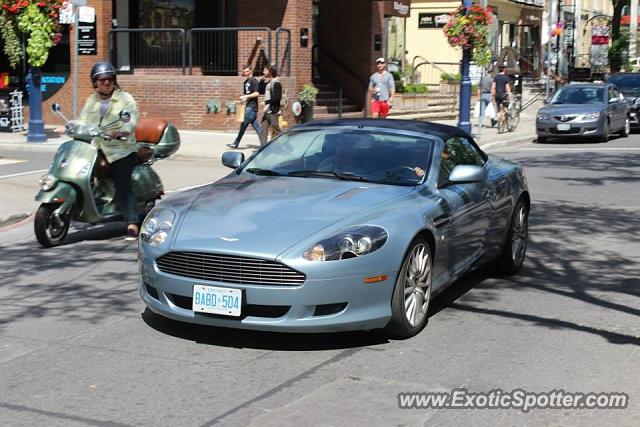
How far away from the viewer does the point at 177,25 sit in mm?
27750

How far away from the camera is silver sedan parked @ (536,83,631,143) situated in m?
24.1

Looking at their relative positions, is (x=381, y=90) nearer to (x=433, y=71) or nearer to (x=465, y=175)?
(x=465, y=175)

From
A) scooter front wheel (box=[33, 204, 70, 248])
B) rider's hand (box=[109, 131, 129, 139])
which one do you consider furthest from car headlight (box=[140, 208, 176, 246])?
scooter front wheel (box=[33, 204, 70, 248])

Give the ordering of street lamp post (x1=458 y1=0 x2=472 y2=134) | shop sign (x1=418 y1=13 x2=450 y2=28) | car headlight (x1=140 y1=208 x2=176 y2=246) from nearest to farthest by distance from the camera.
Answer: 1. car headlight (x1=140 y1=208 x2=176 y2=246)
2. street lamp post (x1=458 y1=0 x2=472 y2=134)
3. shop sign (x1=418 y1=13 x2=450 y2=28)

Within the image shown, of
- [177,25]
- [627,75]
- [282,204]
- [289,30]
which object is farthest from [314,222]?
[627,75]

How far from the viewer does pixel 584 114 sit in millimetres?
24188

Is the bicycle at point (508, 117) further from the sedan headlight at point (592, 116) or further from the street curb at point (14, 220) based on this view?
the street curb at point (14, 220)

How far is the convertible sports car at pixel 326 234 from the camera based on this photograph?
5.95 metres

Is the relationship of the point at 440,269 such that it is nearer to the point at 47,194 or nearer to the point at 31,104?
the point at 47,194

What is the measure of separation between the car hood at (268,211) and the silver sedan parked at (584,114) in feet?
59.5

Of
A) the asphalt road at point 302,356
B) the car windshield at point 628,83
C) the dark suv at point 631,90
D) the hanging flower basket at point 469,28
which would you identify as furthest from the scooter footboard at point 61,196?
the car windshield at point 628,83

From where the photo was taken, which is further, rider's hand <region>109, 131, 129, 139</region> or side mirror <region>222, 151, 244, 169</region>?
rider's hand <region>109, 131, 129, 139</region>

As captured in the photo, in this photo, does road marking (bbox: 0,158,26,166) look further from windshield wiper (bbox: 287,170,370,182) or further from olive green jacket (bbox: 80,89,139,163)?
windshield wiper (bbox: 287,170,370,182)

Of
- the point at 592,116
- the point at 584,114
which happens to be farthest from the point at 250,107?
the point at 592,116
